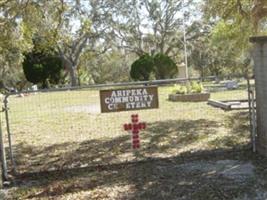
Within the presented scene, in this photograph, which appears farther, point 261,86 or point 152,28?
point 152,28

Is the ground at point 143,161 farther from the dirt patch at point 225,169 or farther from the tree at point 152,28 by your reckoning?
the tree at point 152,28

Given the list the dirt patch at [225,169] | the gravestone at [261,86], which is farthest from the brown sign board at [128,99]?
the gravestone at [261,86]

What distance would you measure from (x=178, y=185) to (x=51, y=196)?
164 centimetres

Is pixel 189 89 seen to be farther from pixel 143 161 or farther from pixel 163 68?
pixel 163 68

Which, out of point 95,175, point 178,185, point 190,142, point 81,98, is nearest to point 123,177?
point 95,175

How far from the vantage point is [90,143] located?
1055 centimetres

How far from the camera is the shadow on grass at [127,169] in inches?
256

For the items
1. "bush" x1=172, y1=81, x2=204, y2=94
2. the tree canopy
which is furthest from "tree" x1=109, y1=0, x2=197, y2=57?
"bush" x1=172, y1=81, x2=204, y2=94

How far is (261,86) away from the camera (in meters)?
8.04

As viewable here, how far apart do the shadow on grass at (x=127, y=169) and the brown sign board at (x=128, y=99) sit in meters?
0.91

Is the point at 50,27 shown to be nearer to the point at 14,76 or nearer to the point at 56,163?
the point at 56,163

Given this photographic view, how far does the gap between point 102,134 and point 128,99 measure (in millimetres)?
4042

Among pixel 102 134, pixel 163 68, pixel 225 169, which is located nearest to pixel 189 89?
pixel 102 134

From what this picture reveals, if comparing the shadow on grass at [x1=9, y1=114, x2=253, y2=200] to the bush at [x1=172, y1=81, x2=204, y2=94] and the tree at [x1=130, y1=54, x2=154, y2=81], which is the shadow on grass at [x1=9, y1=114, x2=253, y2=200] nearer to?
the bush at [x1=172, y1=81, x2=204, y2=94]
